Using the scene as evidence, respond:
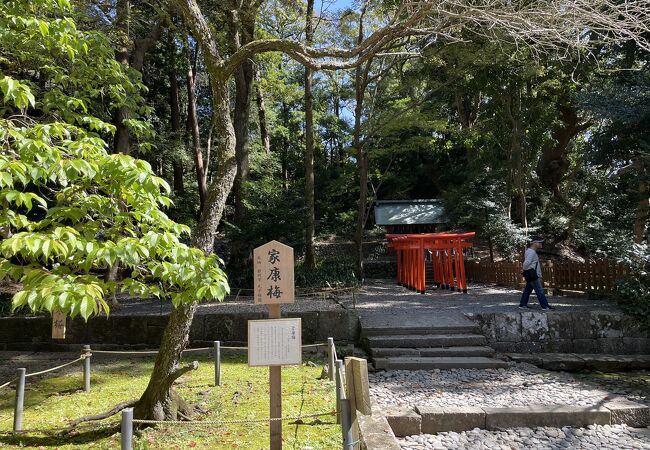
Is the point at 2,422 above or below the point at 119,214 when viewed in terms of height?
below

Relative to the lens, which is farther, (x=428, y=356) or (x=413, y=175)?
(x=413, y=175)

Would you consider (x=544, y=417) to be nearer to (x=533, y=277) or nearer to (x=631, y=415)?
(x=631, y=415)

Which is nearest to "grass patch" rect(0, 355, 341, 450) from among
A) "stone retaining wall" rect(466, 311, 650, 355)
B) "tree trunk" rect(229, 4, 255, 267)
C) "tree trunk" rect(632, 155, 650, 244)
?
"stone retaining wall" rect(466, 311, 650, 355)

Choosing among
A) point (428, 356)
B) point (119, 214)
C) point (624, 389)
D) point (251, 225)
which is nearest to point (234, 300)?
point (251, 225)

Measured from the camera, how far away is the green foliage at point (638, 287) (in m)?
7.07

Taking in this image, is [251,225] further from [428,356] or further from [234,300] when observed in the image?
[428,356]

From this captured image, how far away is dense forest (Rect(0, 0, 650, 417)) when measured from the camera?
2.82 m

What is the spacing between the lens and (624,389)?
22.0 feet

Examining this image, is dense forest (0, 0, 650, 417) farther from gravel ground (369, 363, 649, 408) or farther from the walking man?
gravel ground (369, 363, 649, 408)

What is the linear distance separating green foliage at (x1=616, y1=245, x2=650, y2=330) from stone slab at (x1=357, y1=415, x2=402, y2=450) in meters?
5.57

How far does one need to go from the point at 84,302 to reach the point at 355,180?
80.3ft

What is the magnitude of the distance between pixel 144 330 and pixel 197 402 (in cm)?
378

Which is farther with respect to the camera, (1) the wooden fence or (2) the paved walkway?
(1) the wooden fence

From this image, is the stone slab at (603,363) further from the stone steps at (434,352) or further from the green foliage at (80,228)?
the green foliage at (80,228)
